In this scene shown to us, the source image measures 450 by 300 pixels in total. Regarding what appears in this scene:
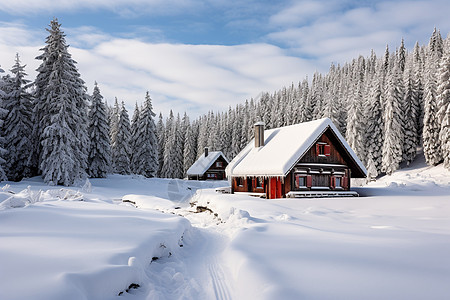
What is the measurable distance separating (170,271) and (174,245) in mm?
1924

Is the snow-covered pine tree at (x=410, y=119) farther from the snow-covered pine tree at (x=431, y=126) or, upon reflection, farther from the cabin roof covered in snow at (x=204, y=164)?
the cabin roof covered in snow at (x=204, y=164)

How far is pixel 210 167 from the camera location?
6250 cm

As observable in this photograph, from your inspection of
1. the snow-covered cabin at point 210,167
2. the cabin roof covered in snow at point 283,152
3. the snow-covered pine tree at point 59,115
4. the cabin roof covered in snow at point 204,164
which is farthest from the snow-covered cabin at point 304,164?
the snow-covered cabin at point 210,167

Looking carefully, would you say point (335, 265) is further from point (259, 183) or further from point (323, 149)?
point (259, 183)

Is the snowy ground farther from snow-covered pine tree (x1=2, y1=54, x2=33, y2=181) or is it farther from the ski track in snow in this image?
snow-covered pine tree (x1=2, y1=54, x2=33, y2=181)

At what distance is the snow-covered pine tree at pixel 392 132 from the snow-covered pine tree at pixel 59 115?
44.5 metres

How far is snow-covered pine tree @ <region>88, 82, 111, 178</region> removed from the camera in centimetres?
4219

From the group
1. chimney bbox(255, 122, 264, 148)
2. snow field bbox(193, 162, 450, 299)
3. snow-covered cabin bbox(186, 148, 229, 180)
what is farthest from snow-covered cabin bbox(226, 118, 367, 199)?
snow-covered cabin bbox(186, 148, 229, 180)

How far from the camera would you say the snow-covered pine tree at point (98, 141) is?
4219 cm

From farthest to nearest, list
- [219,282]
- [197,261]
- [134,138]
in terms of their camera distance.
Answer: [134,138] < [197,261] < [219,282]

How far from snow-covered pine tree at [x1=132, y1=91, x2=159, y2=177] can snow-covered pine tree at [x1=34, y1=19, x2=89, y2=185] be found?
18.6m

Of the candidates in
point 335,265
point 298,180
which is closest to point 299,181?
point 298,180

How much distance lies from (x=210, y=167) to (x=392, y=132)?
3406 centimetres

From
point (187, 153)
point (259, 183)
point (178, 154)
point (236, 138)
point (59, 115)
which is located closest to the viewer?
point (259, 183)
